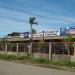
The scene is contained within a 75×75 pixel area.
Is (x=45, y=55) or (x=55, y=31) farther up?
(x=55, y=31)

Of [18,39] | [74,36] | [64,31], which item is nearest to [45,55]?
[74,36]

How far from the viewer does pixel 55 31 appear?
50219mm

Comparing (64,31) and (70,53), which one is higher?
(64,31)

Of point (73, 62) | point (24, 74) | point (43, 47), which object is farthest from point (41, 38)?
point (24, 74)

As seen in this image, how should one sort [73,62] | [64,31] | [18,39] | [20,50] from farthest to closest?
[18,39], [64,31], [20,50], [73,62]

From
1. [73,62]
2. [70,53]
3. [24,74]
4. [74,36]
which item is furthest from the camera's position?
[74,36]

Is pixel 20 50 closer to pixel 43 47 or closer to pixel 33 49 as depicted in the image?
pixel 33 49

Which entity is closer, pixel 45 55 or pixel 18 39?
pixel 45 55

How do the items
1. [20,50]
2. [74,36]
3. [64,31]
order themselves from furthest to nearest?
[64,31]
[74,36]
[20,50]

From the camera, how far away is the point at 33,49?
30.5 m

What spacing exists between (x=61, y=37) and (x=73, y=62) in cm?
2399

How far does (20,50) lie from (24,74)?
58.7ft

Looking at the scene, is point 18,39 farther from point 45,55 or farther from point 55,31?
point 45,55

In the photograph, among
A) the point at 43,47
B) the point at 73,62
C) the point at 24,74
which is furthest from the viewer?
the point at 43,47
